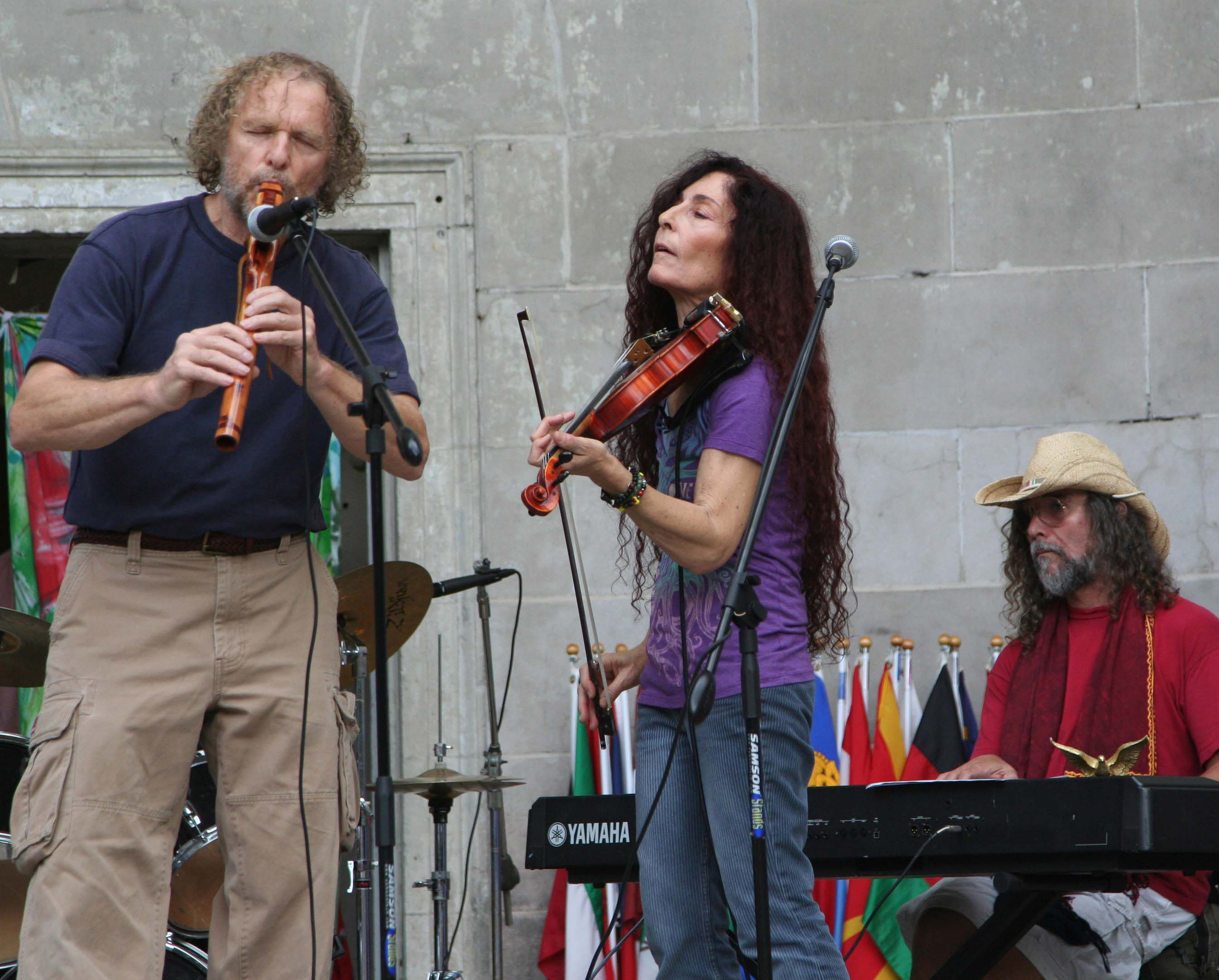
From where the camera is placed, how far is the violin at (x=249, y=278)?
2.11m

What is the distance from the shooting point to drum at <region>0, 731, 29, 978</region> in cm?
379

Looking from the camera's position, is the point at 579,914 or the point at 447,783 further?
the point at 579,914

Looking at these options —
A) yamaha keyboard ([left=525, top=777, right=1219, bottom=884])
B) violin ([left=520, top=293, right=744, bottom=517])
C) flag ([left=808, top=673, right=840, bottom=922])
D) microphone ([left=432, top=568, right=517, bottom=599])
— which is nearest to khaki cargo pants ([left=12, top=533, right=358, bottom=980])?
violin ([left=520, top=293, right=744, bottom=517])

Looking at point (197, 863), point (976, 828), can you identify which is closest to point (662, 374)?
point (976, 828)

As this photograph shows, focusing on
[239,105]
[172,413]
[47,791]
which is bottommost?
[47,791]

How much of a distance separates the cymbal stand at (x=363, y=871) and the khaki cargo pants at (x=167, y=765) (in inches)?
51.0

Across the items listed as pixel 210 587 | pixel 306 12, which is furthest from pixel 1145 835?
pixel 306 12

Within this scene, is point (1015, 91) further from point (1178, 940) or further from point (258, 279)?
point (258, 279)

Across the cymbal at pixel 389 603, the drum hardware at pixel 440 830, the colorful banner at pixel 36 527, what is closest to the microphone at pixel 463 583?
the cymbal at pixel 389 603

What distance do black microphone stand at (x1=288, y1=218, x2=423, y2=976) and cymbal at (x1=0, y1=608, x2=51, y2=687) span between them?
1716 mm

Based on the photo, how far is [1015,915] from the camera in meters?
3.23

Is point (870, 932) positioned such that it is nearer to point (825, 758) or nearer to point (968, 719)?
point (825, 758)

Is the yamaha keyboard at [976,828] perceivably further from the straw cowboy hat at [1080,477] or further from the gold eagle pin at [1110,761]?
the straw cowboy hat at [1080,477]

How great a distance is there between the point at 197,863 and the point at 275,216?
2.31 meters
